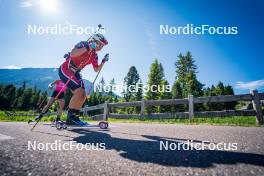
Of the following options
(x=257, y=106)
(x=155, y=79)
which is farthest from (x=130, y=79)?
(x=257, y=106)

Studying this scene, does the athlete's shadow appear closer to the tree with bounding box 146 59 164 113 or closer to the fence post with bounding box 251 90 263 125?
the fence post with bounding box 251 90 263 125

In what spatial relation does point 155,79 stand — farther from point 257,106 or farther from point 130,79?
point 257,106

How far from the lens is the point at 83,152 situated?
233 centimetres

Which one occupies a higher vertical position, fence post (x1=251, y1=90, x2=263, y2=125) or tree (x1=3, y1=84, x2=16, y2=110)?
tree (x1=3, y1=84, x2=16, y2=110)

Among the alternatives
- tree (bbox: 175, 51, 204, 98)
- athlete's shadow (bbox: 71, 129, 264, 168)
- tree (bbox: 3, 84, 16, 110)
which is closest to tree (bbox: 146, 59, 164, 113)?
tree (bbox: 175, 51, 204, 98)

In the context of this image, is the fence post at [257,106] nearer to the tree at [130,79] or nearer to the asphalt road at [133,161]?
the asphalt road at [133,161]

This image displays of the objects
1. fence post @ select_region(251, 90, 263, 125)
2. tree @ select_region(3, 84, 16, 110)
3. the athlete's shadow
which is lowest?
the athlete's shadow

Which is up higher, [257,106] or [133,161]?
[257,106]

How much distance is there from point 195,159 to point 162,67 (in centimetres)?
4560

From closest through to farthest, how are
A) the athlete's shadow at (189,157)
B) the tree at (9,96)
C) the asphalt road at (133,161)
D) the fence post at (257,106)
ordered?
the asphalt road at (133,161), the athlete's shadow at (189,157), the fence post at (257,106), the tree at (9,96)

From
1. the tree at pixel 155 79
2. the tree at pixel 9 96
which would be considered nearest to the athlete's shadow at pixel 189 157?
the tree at pixel 155 79

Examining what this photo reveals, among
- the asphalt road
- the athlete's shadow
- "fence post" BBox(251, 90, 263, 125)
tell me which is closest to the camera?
the asphalt road

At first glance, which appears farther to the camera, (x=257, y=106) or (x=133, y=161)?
(x=257, y=106)

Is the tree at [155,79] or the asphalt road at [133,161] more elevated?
the tree at [155,79]
